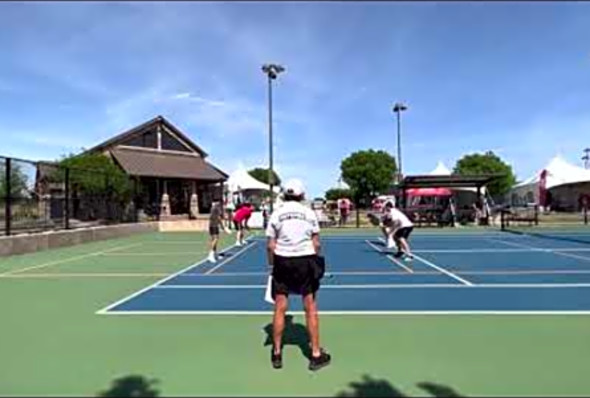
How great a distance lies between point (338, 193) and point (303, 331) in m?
94.1

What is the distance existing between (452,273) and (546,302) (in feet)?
13.0

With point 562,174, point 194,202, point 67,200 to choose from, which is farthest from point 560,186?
point 67,200

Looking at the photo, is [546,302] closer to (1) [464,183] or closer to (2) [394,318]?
(2) [394,318]

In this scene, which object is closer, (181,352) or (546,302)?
(181,352)

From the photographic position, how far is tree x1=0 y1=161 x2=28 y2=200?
1898cm

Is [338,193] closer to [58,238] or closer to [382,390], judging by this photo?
[58,238]

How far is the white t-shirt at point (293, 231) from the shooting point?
6.27 metres

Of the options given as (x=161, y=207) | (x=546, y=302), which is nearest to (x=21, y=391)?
(x=546, y=302)

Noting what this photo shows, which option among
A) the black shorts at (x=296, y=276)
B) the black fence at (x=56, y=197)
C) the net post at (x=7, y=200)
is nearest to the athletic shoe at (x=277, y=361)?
the black shorts at (x=296, y=276)

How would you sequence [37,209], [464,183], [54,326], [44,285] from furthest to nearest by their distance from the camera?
[464,183], [37,209], [44,285], [54,326]

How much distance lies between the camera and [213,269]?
1484 centimetres

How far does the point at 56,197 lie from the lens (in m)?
23.3

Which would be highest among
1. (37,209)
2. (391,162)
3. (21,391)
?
(391,162)

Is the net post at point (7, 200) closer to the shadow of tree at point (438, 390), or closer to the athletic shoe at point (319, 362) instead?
the athletic shoe at point (319, 362)
